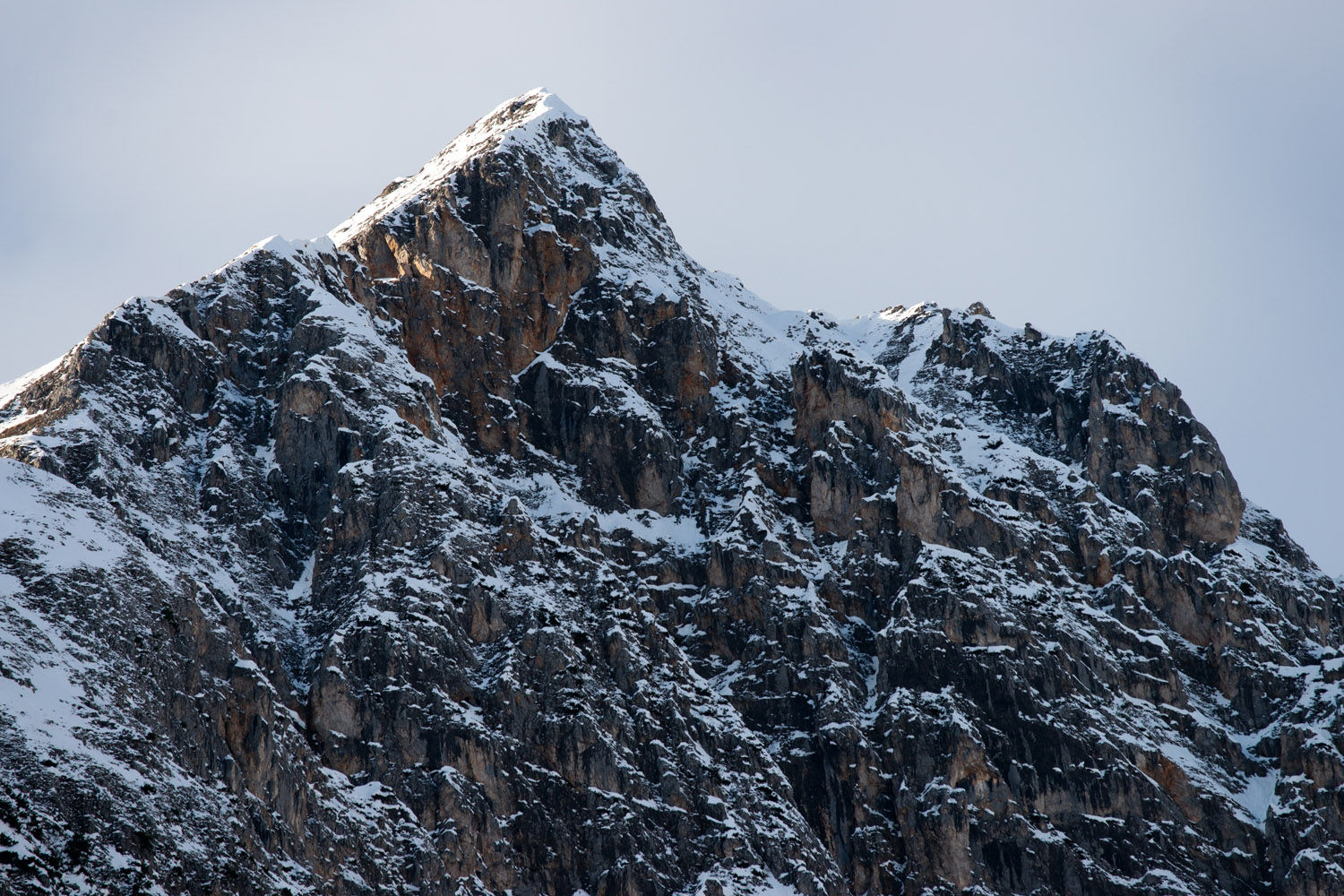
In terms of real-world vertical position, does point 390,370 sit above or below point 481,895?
above

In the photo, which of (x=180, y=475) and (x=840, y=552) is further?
(x=840, y=552)

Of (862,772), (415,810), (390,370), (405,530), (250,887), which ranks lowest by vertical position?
(250,887)

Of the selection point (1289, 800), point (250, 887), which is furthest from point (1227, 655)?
point (250, 887)

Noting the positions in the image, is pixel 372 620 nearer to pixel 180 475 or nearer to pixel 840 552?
pixel 180 475

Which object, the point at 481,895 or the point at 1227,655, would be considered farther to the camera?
the point at 1227,655

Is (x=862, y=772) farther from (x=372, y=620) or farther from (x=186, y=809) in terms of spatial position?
(x=186, y=809)

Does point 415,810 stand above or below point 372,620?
below

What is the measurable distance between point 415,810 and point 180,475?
4356cm

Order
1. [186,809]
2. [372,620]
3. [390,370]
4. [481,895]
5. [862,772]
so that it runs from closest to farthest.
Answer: [186,809]
[481,895]
[372,620]
[862,772]
[390,370]

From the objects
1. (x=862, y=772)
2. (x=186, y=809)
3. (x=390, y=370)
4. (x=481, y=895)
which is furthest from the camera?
(x=390, y=370)

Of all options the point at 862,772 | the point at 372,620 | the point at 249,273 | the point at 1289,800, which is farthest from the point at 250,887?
the point at 1289,800

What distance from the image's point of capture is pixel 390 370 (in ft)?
626

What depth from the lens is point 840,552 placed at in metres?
200

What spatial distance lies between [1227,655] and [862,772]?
48.1m
